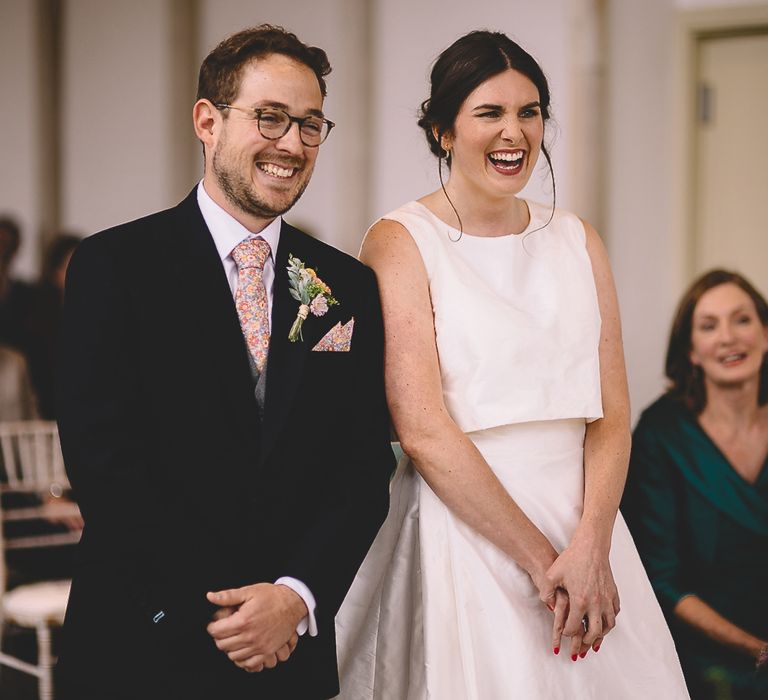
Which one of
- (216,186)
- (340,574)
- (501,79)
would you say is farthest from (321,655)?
(501,79)

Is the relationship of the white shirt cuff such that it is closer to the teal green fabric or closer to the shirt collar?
the shirt collar

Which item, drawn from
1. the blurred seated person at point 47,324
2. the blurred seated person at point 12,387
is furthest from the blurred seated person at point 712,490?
the blurred seated person at point 47,324

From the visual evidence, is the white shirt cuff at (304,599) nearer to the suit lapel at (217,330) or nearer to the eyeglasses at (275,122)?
the suit lapel at (217,330)

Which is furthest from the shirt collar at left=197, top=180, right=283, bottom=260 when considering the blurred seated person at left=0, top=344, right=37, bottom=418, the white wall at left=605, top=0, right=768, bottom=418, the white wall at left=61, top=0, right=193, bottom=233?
the white wall at left=61, top=0, right=193, bottom=233

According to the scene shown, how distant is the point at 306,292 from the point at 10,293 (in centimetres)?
394

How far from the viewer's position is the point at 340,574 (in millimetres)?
1921

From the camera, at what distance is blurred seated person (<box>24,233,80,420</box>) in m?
4.93

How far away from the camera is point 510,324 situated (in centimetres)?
212

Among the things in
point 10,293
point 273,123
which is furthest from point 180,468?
point 10,293

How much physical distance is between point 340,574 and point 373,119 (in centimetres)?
386

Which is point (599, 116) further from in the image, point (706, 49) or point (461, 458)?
point (461, 458)

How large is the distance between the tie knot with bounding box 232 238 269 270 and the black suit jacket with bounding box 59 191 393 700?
5cm

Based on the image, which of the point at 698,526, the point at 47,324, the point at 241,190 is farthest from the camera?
the point at 47,324

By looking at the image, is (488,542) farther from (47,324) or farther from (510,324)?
(47,324)
